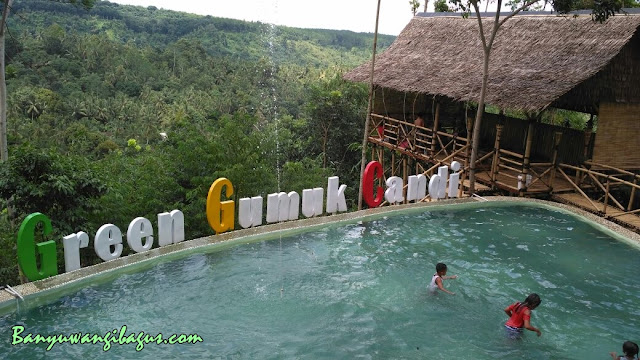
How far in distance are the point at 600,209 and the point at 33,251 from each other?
1037 centimetres

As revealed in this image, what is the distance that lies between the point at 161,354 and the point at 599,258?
714 cm

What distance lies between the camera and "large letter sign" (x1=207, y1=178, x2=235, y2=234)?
29.0 ft

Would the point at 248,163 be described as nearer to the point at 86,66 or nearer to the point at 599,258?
the point at 599,258

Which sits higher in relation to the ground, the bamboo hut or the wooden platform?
the bamboo hut

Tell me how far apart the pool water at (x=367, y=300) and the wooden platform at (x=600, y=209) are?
1.28 meters

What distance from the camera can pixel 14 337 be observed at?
6.33m

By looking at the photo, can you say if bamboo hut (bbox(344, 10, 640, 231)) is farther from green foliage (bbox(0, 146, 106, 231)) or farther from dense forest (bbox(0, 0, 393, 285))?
green foliage (bbox(0, 146, 106, 231))

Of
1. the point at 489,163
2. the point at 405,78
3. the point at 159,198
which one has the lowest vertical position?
the point at 159,198

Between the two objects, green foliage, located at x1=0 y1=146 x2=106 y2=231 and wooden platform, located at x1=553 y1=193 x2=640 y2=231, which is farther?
wooden platform, located at x1=553 y1=193 x2=640 y2=231

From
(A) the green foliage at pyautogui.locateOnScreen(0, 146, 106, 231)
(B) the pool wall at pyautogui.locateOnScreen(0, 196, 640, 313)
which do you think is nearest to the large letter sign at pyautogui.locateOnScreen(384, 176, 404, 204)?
(B) the pool wall at pyautogui.locateOnScreen(0, 196, 640, 313)

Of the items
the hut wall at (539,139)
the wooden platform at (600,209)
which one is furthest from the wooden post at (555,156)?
the hut wall at (539,139)

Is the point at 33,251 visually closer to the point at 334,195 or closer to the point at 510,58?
the point at 334,195

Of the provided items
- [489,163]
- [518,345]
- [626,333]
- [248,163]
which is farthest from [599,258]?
[248,163]

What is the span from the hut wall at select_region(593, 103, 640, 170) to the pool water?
3.36 meters
